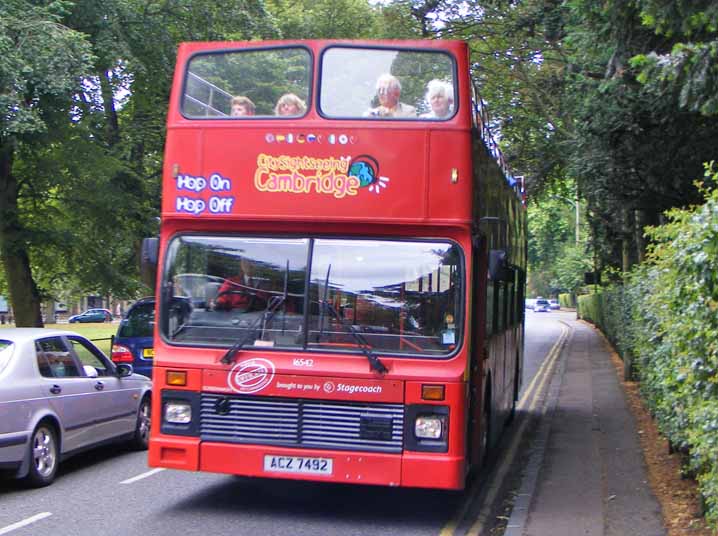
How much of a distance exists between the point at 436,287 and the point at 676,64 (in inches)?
165

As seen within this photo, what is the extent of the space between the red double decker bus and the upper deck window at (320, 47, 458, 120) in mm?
13

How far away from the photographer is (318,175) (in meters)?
8.24

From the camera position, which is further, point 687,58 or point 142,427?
point 142,427

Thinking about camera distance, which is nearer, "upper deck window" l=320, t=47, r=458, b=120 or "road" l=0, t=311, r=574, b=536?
"road" l=0, t=311, r=574, b=536

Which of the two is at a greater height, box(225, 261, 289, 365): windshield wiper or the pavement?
box(225, 261, 289, 365): windshield wiper

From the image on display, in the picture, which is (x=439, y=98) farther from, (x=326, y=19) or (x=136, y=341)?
(x=326, y=19)

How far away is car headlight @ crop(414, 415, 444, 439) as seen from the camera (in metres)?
7.84

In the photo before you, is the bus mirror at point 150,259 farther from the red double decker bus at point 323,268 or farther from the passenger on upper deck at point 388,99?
the passenger on upper deck at point 388,99

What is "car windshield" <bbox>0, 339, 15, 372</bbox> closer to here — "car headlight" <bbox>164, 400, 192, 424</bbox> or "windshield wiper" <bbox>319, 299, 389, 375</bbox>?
"car headlight" <bbox>164, 400, 192, 424</bbox>

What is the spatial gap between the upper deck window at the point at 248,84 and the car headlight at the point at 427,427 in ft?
9.20

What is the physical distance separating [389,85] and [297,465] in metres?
3.31

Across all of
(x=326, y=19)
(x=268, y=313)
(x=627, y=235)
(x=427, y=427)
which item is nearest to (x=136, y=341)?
(x=268, y=313)

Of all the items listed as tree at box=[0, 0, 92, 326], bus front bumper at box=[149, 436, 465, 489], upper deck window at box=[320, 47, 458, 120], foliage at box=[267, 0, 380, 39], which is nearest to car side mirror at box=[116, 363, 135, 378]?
bus front bumper at box=[149, 436, 465, 489]

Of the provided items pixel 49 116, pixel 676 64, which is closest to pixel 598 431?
pixel 676 64
